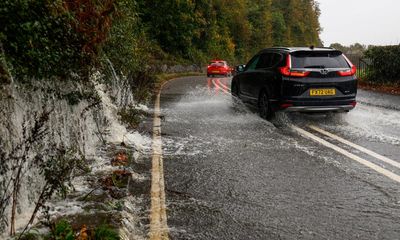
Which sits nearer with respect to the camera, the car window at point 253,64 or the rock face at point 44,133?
the rock face at point 44,133

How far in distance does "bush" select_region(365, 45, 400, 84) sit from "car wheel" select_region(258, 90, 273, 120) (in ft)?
38.9

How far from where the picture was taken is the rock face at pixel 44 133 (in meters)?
3.78

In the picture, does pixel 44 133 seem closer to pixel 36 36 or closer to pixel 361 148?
pixel 36 36

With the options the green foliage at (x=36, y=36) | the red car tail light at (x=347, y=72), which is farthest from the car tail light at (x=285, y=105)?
the green foliage at (x=36, y=36)

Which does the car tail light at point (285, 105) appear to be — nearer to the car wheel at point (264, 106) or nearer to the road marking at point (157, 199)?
the car wheel at point (264, 106)

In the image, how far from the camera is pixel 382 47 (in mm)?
21562

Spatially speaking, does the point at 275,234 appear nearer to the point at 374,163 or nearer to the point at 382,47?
the point at 374,163

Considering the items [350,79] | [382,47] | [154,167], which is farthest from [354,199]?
[382,47]

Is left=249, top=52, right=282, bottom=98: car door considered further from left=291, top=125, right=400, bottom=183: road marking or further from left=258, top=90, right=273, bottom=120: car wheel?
left=291, top=125, right=400, bottom=183: road marking

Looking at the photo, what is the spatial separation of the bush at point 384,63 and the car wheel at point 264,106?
11.9 metres

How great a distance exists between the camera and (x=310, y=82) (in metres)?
9.60

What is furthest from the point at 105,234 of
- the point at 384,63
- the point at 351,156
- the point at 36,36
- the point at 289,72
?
the point at 384,63

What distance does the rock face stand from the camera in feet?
12.4

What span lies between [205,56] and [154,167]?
5000cm
